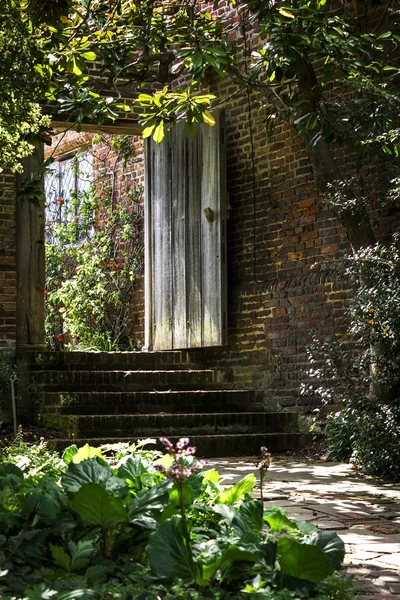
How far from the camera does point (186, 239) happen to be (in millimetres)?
9469

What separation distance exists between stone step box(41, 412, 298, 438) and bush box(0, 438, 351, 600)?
4282 mm

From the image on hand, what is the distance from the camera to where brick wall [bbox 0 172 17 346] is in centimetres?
893

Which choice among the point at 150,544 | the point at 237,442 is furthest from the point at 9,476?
the point at 237,442

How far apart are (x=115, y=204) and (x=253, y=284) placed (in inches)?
146

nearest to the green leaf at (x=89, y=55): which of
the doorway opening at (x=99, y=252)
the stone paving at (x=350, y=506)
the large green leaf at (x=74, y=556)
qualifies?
the stone paving at (x=350, y=506)

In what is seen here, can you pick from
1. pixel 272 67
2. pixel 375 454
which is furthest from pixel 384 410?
pixel 272 67

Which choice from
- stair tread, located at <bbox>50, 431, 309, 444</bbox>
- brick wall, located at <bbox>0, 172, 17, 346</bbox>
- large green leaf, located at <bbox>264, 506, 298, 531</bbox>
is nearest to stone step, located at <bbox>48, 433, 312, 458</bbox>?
stair tread, located at <bbox>50, 431, 309, 444</bbox>

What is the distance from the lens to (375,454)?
641 centimetres

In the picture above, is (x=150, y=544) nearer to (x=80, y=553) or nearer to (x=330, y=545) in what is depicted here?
(x=80, y=553)

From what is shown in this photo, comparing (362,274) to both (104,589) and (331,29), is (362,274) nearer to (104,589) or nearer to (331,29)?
(331,29)

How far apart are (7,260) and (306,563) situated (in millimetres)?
6743

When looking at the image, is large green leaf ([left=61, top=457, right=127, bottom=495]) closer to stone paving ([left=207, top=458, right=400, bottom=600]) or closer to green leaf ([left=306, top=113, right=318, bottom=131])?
stone paving ([left=207, top=458, right=400, bottom=600])

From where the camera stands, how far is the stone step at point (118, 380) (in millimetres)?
8500

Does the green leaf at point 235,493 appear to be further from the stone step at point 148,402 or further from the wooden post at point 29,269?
the wooden post at point 29,269
